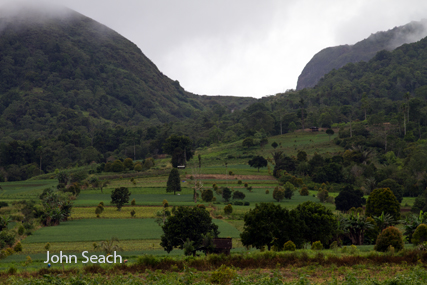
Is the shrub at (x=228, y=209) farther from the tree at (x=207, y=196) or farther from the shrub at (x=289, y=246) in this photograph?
the shrub at (x=289, y=246)

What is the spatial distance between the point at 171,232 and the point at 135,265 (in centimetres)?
1112

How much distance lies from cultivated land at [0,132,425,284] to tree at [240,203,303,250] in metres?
2.15

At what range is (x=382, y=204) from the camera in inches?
2044

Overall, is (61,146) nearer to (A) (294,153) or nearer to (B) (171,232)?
(A) (294,153)

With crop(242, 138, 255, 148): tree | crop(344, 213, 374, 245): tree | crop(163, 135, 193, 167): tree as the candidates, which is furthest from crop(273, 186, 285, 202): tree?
crop(242, 138, 255, 148): tree

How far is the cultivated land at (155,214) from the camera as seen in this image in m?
24.8

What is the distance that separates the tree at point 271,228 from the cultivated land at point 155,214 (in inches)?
84.6

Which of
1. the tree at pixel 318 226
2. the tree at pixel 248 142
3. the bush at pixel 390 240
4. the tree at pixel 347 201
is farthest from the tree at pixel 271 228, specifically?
the tree at pixel 248 142

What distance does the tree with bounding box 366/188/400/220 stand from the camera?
51406mm

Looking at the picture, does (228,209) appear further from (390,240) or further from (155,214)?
(390,240)

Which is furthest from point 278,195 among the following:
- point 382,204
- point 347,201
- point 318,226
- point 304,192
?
point 318,226

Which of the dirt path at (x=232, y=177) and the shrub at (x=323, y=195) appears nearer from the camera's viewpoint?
the shrub at (x=323, y=195)

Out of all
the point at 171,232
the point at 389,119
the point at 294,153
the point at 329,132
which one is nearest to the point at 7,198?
the point at 171,232

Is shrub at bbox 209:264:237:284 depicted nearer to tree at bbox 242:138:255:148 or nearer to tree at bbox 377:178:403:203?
tree at bbox 377:178:403:203
